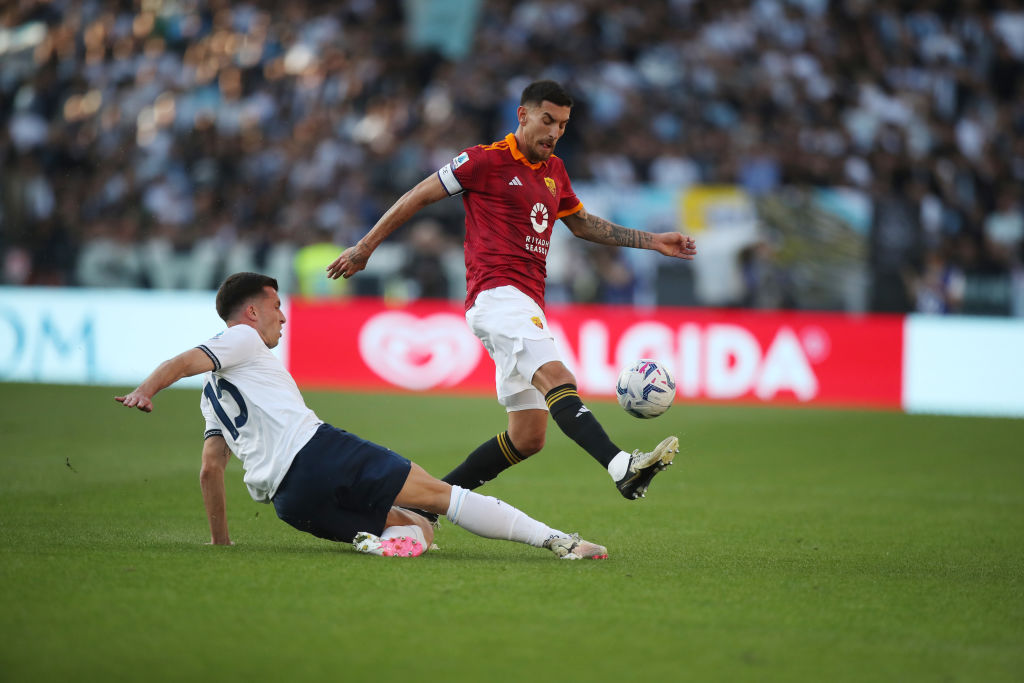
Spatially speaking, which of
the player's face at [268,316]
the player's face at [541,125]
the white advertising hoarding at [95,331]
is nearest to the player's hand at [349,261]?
the player's face at [268,316]

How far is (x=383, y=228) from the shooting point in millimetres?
5738

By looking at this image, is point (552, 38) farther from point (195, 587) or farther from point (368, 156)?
point (195, 587)

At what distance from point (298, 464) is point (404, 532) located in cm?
62

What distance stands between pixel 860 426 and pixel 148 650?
11.1 meters

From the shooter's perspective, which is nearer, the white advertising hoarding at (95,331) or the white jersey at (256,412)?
the white jersey at (256,412)

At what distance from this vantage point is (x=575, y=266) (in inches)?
687

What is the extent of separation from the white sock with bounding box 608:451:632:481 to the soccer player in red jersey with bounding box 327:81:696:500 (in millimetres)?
463

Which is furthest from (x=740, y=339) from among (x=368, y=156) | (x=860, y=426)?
(x=368, y=156)

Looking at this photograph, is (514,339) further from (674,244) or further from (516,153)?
(674,244)

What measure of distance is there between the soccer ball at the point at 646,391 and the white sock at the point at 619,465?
587 mm

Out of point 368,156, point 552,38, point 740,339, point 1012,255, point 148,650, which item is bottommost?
point 148,650

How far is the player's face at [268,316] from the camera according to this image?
17.8 feet

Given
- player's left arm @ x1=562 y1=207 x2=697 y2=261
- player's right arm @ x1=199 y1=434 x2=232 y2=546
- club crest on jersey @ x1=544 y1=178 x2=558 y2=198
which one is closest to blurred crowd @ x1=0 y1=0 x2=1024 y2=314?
player's left arm @ x1=562 y1=207 x2=697 y2=261

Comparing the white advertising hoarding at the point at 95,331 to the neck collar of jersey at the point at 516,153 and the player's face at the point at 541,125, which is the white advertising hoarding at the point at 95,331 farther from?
the player's face at the point at 541,125
